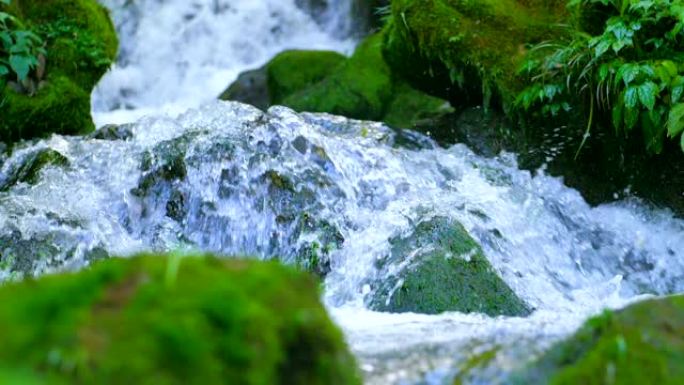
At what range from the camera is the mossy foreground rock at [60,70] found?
6.80 m

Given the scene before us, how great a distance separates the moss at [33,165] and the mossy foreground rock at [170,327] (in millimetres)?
4441

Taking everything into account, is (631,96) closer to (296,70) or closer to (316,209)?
(316,209)

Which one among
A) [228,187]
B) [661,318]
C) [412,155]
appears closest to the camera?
[661,318]

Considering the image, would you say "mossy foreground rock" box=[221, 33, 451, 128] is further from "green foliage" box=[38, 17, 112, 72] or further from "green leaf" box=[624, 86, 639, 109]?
"green leaf" box=[624, 86, 639, 109]

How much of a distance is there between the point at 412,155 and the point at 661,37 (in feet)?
6.43

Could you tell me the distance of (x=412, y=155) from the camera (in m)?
6.62

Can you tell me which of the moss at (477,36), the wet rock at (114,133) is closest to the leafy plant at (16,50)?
the wet rock at (114,133)

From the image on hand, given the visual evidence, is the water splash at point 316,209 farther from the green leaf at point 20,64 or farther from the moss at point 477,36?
the moss at point 477,36

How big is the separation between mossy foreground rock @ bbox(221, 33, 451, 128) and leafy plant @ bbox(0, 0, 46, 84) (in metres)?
3.68

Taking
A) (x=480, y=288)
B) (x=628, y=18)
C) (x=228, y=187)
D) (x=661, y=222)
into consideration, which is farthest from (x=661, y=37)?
(x=228, y=187)

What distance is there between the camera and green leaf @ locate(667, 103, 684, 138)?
201 inches

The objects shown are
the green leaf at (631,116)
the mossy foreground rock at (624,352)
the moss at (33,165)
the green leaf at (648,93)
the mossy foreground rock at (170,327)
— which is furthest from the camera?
the moss at (33,165)

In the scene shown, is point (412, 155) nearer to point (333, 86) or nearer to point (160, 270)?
point (333, 86)

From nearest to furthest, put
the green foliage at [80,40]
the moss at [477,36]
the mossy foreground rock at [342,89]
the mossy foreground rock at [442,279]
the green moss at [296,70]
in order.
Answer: the mossy foreground rock at [442,279] < the moss at [477,36] < the green foliage at [80,40] < the mossy foreground rock at [342,89] < the green moss at [296,70]
